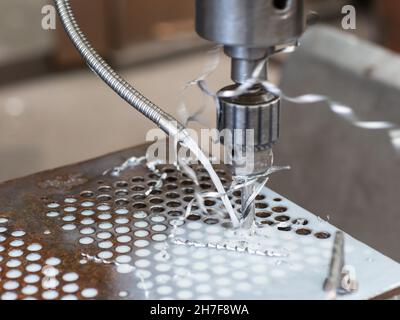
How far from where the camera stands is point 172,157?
86 centimetres

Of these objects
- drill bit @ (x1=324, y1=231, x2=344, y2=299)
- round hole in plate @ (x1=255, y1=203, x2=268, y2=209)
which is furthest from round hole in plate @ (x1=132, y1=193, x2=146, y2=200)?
drill bit @ (x1=324, y1=231, x2=344, y2=299)

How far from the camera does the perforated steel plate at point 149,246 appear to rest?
0.65 meters

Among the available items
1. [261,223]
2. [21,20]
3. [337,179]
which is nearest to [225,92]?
[261,223]

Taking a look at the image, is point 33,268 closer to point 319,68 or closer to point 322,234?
point 322,234

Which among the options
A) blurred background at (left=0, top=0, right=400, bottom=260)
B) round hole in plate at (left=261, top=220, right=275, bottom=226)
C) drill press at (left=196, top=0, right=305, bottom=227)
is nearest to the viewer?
drill press at (left=196, top=0, right=305, bottom=227)

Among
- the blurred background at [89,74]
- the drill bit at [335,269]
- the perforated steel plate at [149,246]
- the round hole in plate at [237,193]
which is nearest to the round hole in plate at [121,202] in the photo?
the perforated steel plate at [149,246]

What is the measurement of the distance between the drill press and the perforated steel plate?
0.07 meters

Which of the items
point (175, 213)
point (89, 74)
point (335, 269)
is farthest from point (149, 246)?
point (89, 74)

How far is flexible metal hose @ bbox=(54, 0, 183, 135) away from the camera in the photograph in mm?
730

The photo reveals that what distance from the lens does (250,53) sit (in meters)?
0.66

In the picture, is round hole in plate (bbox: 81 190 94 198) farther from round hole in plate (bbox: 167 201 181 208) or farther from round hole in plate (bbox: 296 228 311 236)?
round hole in plate (bbox: 296 228 311 236)

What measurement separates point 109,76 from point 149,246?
16cm

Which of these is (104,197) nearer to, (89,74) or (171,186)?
(171,186)

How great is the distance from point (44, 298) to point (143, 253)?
10 cm
